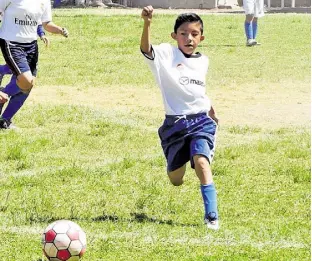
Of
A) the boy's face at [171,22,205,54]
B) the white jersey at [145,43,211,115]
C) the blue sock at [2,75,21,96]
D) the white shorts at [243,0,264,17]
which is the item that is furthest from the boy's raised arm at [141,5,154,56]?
the white shorts at [243,0,264,17]

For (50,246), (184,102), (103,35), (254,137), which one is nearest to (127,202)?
(184,102)

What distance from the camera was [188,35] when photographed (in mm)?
7062

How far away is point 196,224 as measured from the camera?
6848 mm

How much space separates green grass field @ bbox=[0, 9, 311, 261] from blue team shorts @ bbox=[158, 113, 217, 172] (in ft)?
1.55

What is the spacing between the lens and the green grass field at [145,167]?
6316 millimetres

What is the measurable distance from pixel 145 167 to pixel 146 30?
8.33 ft

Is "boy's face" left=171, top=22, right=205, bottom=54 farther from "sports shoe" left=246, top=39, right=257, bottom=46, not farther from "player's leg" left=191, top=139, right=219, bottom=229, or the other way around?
"sports shoe" left=246, top=39, right=257, bottom=46

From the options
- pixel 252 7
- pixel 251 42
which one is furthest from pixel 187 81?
pixel 252 7

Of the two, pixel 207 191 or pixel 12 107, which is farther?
pixel 12 107

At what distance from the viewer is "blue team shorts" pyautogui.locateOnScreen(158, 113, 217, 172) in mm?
6953

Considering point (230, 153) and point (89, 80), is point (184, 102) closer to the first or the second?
point (230, 153)

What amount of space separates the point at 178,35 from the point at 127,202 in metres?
1.44

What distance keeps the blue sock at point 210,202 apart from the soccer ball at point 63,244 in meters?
1.19

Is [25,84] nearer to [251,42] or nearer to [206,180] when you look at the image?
[206,180]
